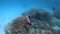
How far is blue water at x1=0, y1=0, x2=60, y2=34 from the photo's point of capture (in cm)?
155

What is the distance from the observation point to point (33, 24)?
153cm

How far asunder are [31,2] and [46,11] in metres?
0.22

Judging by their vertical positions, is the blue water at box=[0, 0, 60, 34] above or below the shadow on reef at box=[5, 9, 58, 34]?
above

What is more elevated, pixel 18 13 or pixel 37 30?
pixel 18 13

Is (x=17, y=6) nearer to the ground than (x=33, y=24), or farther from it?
farther from it

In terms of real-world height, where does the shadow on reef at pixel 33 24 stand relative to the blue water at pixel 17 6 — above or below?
below

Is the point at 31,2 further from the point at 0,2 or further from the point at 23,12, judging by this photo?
the point at 0,2

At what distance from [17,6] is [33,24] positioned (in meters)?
0.30

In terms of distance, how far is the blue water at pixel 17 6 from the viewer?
155cm

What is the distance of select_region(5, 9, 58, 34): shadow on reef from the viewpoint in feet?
4.91

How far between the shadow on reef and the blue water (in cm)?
5

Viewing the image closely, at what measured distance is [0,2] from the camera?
1.59m

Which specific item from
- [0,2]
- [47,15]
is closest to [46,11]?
[47,15]

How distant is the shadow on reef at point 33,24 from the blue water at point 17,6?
5 centimetres
